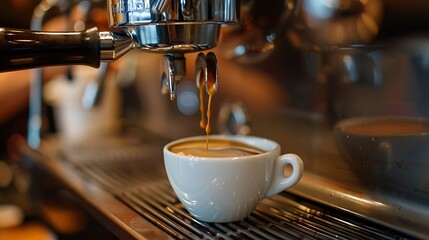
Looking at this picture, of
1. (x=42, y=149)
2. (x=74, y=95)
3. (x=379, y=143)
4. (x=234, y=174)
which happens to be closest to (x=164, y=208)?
(x=234, y=174)

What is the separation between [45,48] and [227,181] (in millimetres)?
184

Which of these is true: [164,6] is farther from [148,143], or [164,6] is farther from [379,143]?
[148,143]

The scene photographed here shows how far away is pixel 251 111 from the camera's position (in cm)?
62

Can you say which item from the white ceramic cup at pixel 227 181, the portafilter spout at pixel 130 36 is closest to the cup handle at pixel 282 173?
the white ceramic cup at pixel 227 181

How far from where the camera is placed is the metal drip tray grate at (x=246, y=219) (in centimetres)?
38

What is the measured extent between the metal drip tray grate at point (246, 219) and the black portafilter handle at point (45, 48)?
0.52 feet

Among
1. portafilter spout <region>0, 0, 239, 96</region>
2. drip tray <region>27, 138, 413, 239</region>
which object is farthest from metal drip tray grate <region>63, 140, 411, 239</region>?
portafilter spout <region>0, 0, 239, 96</region>

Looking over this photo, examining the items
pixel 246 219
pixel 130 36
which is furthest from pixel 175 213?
pixel 130 36

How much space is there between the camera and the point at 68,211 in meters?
0.58

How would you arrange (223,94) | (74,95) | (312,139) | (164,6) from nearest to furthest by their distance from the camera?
(164,6) → (312,139) → (223,94) → (74,95)

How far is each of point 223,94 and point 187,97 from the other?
101 mm

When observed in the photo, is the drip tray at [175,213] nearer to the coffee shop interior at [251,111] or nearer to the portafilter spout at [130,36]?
the coffee shop interior at [251,111]

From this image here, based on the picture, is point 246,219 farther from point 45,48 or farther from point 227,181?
point 45,48

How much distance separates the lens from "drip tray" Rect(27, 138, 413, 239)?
0.38 m
